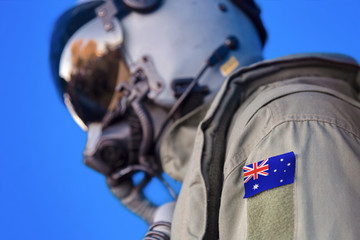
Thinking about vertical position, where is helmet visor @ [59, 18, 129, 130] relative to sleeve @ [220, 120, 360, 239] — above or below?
above

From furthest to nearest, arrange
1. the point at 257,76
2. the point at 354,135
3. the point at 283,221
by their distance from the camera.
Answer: the point at 257,76, the point at 354,135, the point at 283,221

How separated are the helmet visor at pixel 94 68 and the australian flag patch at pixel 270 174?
90 cm

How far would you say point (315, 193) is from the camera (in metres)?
0.62

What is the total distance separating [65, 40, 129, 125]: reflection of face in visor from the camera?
1.53 m

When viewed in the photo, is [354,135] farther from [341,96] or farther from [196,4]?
[196,4]

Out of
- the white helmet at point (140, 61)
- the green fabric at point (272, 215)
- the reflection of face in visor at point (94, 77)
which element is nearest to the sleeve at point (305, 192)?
the green fabric at point (272, 215)

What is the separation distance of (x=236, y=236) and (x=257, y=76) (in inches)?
16.2

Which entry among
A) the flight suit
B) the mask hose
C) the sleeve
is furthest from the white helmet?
the sleeve

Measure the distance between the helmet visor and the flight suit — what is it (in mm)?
633

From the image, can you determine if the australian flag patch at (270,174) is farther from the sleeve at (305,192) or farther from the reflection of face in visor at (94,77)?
the reflection of face in visor at (94,77)

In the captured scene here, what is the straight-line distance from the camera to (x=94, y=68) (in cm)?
155

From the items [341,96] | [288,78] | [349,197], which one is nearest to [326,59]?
[288,78]

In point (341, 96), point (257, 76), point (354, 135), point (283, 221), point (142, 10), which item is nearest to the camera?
point (283, 221)

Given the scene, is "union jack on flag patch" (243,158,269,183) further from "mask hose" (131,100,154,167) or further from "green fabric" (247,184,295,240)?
"mask hose" (131,100,154,167)
